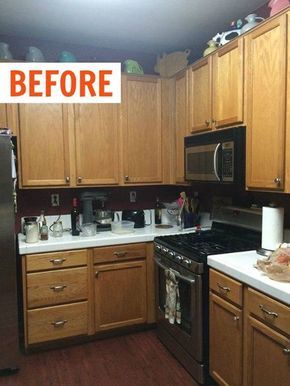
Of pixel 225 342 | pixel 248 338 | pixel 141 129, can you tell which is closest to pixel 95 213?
pixel 141 129

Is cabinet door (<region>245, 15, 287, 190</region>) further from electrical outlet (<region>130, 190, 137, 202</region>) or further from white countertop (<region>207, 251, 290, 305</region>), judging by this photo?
electrical outlet (<region>130, 190, 137, 202</region>)

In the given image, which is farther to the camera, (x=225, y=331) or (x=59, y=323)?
(x=59, y=323)

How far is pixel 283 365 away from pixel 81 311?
156cm

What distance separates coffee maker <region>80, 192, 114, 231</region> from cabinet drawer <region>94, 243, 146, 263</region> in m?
0.33

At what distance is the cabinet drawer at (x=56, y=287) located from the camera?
2387 millimetres

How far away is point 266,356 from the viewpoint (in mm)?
1552

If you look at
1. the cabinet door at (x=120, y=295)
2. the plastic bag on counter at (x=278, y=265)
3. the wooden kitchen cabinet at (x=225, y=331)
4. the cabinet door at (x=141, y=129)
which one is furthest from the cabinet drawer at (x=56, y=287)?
the plastic bag on counter at (x=278, y=265)

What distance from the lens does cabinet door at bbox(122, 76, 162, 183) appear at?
2886 mm

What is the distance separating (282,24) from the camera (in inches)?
69.4

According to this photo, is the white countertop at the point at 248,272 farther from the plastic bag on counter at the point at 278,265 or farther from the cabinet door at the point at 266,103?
the cabinet door at the point at 266,103

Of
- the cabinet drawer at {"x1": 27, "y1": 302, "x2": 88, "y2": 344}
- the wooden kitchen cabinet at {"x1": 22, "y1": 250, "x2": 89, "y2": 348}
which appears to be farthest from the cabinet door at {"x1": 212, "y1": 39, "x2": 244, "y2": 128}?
the cabinet drawer at {"x1": 27, "y1": 302, "x2": 88, "y2": 344}

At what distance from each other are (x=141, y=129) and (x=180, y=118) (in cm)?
36

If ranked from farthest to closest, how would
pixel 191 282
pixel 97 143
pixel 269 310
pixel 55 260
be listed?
pixel 97 143 < pixel 55 260 < pixel 191 282 < pixel 269 310

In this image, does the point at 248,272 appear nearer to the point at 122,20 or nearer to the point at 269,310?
the point at 269,310
